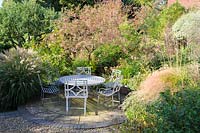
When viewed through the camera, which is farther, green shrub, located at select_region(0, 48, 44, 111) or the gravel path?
green shrub, located at select_region(0, 48, 44, 111)

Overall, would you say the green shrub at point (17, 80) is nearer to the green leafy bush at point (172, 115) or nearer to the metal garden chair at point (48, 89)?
the metal garden chair at point (48, 89)

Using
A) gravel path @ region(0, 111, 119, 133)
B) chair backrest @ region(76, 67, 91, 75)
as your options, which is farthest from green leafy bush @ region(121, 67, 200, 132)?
chair backrest @ region(76, 67, 91, 75)

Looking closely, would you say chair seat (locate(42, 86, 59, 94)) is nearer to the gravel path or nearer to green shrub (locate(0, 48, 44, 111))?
green shrub (locate(0, 48, 44, 111))

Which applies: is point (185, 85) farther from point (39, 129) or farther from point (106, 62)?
point (106, 62)

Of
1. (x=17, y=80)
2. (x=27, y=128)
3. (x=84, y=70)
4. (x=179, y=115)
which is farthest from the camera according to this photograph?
(x=84, y=70)

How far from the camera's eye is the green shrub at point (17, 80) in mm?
6637

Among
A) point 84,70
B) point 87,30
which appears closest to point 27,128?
point 84,70

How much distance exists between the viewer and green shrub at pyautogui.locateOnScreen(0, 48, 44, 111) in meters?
6.64

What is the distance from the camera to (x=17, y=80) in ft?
21.8

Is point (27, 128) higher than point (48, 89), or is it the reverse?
point (48, 89)

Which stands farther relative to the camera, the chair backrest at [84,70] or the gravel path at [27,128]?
the chair backrest at [84,70]

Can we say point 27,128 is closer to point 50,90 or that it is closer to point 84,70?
point 50,90

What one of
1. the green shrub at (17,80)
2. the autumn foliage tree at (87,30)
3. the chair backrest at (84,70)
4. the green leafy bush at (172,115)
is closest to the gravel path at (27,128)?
the green leafy bush at (172,115)

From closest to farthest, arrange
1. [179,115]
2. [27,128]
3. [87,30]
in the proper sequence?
[179,115], [27,128], [87,30]
